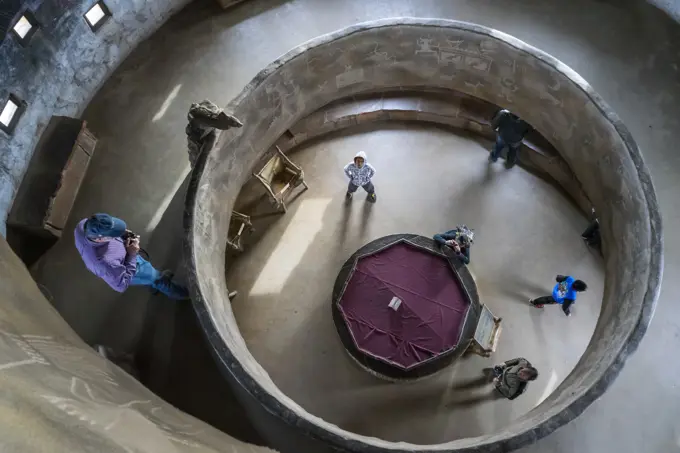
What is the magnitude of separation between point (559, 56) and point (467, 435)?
21.1ft

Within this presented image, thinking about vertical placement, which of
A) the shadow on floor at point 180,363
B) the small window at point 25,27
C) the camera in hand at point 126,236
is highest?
the small window at point 25,27

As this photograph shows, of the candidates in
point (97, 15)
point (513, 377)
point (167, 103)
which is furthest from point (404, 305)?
point (97, 15)

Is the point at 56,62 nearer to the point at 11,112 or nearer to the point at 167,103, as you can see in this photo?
the point at 11,112

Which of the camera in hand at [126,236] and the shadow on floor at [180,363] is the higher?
the camera in hand at [126,236]

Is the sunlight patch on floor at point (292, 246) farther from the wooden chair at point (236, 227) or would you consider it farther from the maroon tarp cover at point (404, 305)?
the maroon tarp cover at point (404, 305)

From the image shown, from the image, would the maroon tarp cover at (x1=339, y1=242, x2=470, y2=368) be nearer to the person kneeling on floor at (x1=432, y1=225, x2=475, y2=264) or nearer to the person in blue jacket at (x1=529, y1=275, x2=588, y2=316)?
the person kneeling on floor at (x1=432, y1=225, x2=475, y2=264)

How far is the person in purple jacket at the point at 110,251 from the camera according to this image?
5996 mm

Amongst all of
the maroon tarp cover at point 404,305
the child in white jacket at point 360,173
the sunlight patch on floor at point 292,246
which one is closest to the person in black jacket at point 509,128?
the child in white jacket at point 360,173

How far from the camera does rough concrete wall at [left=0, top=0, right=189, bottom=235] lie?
707 cm

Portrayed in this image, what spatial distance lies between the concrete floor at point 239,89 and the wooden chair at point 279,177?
0.60 metres

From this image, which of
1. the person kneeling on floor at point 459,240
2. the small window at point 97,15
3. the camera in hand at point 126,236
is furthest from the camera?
the person kneeling on floor at point 459,240

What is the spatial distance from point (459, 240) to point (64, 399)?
6715 millimetres

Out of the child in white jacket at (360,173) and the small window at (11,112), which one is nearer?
the small window at (11,112)

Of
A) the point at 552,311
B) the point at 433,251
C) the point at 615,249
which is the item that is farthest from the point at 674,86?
the point at 433,251
